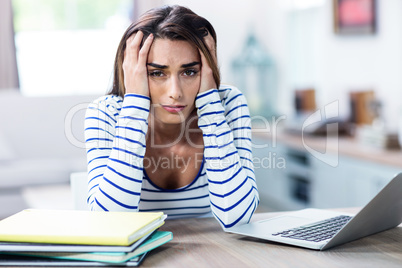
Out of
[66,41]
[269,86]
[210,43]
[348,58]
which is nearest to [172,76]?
[210,43]

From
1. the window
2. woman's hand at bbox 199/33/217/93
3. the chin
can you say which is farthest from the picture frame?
the chin

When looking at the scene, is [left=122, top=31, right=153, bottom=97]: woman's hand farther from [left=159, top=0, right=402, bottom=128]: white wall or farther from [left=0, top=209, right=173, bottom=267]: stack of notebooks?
[left=159, top=0, right=402, bottom=128]: white wall

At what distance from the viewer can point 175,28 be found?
4.83 feet

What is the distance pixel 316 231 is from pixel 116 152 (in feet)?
1.69

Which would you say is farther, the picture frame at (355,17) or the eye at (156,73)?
the picture frame at (355,17)

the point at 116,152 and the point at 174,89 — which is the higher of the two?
the point at 174,89

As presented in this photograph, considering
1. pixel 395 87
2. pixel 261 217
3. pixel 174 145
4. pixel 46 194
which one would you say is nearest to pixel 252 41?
pixel 395 87

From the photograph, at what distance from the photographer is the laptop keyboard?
1100 millimetres

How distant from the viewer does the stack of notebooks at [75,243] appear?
3.10 ft

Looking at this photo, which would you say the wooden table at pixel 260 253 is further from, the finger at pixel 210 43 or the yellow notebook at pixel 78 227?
the finger at pixel 210 43

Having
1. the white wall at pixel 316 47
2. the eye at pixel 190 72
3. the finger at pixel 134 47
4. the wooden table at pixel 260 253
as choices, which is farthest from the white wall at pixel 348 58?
the wooden table at pixel 260 253

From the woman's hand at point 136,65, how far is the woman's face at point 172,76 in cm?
2

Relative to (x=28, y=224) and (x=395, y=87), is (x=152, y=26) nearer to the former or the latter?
(x=28, y=224)

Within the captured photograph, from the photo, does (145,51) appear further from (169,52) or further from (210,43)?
(210,43)
